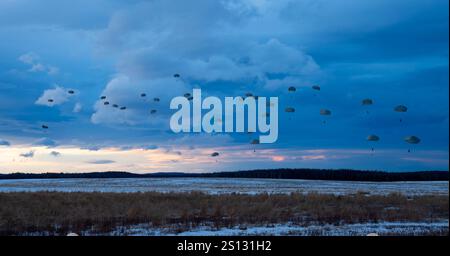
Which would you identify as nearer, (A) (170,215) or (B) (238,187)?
(A) (170,215)

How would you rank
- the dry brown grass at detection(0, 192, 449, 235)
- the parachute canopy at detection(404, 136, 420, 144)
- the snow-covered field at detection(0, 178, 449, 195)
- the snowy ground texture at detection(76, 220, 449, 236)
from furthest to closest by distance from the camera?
the snow-covered field at detection(0, 178, 449, 195), the parachute canopy at detection(404, 136, 420, 144), the dry brown grass at detection(0, 192, 449, 235), the snowy ground texture at detection(76, 220, 449, 236)

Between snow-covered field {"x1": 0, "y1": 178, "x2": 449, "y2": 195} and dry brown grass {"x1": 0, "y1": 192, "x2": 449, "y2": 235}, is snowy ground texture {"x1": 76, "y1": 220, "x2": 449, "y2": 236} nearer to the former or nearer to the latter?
dry brown grass {"x1": 0, "y1": 192, "x2": 449, "y2": 235}

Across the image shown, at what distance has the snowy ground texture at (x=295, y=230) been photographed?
71.7 feet

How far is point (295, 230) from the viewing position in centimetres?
2284

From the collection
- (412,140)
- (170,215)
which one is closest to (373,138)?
(412,140)

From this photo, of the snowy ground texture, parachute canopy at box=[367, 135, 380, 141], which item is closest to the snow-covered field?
parachute canopy at box=[367, 135, 380, 141]

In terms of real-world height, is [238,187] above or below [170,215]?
above

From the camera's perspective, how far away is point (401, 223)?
87.2ft

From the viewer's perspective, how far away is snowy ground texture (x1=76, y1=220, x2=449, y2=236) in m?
21.8

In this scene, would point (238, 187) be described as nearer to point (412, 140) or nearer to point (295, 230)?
point (412, 140)
